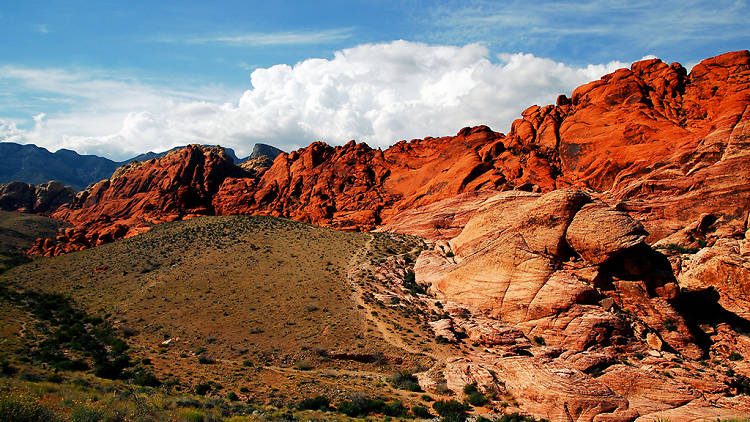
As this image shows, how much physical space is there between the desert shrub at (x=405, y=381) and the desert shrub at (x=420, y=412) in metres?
3.71

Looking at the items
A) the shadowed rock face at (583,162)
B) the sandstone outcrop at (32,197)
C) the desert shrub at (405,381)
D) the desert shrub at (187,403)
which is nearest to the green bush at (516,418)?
the desert shrub at (405,381)

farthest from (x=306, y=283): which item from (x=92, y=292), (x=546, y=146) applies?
(x=546, y=146)

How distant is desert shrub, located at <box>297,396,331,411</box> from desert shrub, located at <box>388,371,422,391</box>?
A: 6047 mm

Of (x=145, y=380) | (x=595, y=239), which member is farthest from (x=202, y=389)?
(x=595, y=239)

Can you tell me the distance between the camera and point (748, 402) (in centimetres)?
2328

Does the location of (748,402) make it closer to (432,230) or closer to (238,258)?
(432,230)

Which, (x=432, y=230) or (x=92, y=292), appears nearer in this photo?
(x=92, y=292)

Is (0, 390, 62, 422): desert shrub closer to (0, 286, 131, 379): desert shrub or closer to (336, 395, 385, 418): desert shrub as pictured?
(336, 395, 385, 418): desert shrub

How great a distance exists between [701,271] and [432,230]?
34.0m

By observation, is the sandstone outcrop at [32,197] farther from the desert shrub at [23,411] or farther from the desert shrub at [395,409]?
the desert shrub at [395,409]

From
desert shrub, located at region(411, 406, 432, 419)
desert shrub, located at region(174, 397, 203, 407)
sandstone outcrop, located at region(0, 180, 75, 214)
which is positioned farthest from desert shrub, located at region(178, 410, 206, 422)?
sandstone outcrop, located at region(0, 180, 75, 214)

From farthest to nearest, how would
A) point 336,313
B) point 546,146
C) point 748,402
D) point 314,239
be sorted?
1. point 546,146
2. point 314,239
3. point 336,313
4. point 748,402

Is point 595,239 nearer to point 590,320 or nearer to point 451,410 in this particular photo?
point 590,320

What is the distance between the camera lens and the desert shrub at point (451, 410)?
23203mm
